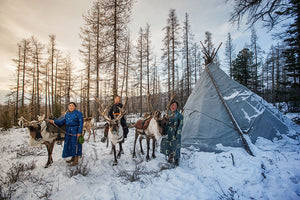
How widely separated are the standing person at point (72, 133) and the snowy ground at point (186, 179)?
1.55ft

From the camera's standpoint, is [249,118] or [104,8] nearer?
[249,118]

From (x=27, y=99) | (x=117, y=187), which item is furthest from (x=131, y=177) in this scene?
(x=27, y=99)

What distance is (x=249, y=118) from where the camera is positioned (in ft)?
15.5

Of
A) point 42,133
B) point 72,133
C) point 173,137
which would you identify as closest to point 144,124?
point 173,137

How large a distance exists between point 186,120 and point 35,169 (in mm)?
5836

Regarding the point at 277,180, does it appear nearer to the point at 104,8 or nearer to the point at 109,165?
the point at 109,165

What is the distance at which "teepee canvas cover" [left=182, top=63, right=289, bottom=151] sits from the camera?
14.7 feet

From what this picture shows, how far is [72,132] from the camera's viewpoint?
152 inches

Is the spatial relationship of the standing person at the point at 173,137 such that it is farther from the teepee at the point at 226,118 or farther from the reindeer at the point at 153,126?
the teepee at the point at 226,118

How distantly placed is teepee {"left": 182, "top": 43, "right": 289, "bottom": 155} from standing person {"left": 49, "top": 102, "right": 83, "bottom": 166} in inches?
161

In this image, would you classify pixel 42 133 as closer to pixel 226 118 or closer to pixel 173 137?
pixel 173 137

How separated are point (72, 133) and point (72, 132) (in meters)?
0.03

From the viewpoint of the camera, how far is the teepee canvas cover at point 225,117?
14.7 ft

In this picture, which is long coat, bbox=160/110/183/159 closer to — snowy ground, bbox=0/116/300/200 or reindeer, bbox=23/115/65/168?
snowy ground, bbox=0/116/300/200
